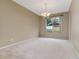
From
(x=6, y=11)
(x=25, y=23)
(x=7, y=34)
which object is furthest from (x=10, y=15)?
(x=25, y=23)

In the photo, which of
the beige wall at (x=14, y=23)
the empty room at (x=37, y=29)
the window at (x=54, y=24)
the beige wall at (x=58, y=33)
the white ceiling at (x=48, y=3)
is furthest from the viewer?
the window at (x=54, y=24)

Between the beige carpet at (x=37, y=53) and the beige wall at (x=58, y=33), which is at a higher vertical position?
the beige wall at (x=58, y=33)

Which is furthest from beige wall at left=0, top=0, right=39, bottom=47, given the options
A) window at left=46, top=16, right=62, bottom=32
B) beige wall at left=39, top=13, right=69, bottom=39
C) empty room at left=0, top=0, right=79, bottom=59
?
window at left=46, top=16, right=62, bottom=32

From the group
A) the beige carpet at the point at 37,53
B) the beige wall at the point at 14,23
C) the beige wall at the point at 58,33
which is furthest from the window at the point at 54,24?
the beige carpet at the point at 37,53

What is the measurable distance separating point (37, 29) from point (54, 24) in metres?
1.68

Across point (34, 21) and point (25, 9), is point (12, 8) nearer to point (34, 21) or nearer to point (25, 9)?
point (25, 9)

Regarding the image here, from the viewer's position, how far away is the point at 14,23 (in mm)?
5699

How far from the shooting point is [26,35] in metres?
7.11

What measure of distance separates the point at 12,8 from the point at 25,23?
171 centimetres

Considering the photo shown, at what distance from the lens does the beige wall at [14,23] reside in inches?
191

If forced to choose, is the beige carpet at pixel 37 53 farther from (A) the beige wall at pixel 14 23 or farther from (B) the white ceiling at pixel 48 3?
(B) the white ceiling at pixel 48 3

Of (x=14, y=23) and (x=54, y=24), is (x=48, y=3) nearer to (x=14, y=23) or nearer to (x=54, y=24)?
(x=14, y=23)

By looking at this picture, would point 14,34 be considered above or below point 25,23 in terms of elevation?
below

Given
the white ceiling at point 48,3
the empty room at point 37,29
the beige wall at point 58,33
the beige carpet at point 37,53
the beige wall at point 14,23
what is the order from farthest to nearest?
the beige wall at point 58,33 < the white ceiling at point 48,3 < the beige wall at point 14,23 < the empty room at point 37,29 < the beige carpet at point 37,53
